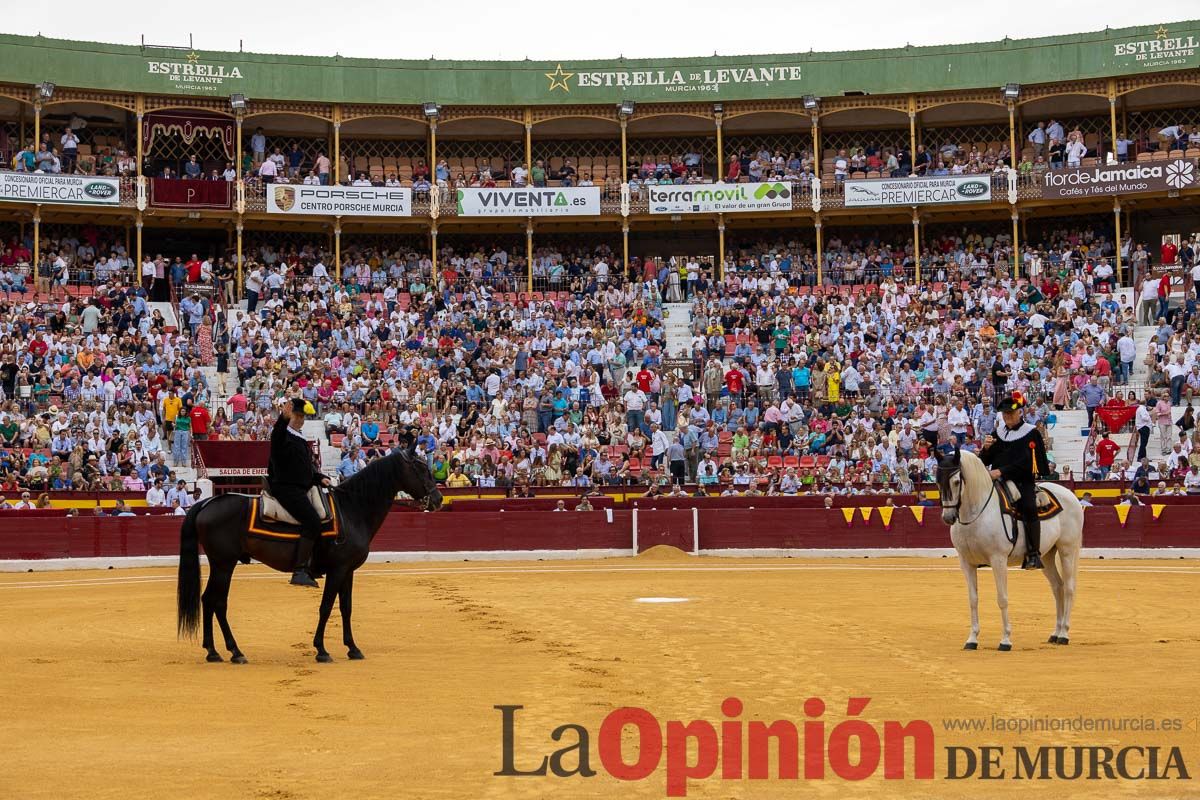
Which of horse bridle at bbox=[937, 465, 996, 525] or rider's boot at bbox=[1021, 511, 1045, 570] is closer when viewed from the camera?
horse bridle at bbox=[937, 465, 996, 525]

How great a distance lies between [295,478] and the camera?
12.8 meters

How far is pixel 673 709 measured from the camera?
32.1 ft

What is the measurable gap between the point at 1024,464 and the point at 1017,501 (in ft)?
1.18

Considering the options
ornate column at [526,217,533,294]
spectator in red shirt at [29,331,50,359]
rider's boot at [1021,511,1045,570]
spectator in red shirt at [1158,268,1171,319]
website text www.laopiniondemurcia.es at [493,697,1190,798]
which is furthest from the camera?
ornate column at [526,217,533,294]

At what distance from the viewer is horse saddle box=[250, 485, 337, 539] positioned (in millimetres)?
12766

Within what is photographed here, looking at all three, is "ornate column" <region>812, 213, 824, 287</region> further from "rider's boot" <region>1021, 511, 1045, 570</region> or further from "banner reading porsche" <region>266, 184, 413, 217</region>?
"rider's boot" <region>1021, 511, 1045, 570</region>

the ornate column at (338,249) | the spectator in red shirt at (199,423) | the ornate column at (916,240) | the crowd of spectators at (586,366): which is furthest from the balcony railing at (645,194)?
the spectator in red shirt at (199,423)

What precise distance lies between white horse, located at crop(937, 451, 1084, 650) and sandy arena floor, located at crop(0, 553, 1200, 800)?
479 mm

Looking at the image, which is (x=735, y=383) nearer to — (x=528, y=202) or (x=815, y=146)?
(x=528, y=202)

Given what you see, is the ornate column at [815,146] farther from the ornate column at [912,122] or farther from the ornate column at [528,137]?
the ornate column at [528,137]

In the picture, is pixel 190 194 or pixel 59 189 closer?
pixel 59 189

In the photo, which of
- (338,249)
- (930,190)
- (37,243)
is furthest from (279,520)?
(930,190)

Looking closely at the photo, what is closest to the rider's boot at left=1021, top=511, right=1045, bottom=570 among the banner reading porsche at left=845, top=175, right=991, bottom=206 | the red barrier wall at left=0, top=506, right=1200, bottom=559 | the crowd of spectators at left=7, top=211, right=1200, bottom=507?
the crowd of spectators at left=7, top=211, right=1200, bottom=507

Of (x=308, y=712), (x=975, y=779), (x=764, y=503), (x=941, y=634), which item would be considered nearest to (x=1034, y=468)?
(x=941, y=634)
